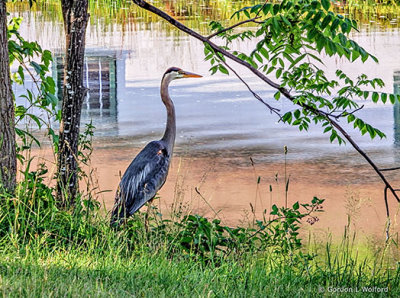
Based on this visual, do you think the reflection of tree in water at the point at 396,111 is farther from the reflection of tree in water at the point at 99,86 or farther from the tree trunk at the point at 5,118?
the tree trunk at the point at 5,118

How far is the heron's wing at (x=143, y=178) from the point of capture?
261 inches

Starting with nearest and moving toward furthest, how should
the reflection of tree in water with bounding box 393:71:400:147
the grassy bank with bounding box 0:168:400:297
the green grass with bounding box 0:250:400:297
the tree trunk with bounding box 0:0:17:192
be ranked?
the green grass with bounding box 0:250:400:297 < the grassy bank with bounding box 0:168:400:297 < the tree trunk with bounding box 0:0:17:192 < the reflection of tree in water with bounding box 393:71:400:147

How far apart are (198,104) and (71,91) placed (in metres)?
7.20

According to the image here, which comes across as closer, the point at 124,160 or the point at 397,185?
the point at 397,185

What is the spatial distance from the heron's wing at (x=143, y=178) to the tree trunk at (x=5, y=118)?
95cm

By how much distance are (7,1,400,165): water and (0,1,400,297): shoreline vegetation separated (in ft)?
14.4

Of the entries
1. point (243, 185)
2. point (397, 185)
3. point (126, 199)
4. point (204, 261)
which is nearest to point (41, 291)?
point (204, 261)

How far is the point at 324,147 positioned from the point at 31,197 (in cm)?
576

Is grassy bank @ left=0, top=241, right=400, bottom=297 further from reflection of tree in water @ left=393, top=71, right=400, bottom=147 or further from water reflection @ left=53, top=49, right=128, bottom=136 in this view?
water reflection @ left=53, top=49, right=128, bottom=136

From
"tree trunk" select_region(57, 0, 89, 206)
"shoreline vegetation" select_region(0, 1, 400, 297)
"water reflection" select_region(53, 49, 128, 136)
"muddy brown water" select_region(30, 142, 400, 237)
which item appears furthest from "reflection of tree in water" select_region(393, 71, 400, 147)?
"tree trunk" select_region(57, 0, 89, 206)

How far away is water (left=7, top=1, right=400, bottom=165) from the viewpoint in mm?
10977

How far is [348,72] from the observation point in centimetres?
1583

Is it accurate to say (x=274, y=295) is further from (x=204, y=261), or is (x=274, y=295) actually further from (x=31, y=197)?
(x=31, y=197)

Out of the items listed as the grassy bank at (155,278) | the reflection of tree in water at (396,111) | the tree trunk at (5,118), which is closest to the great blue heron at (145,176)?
the tree trunk at (5,118)
